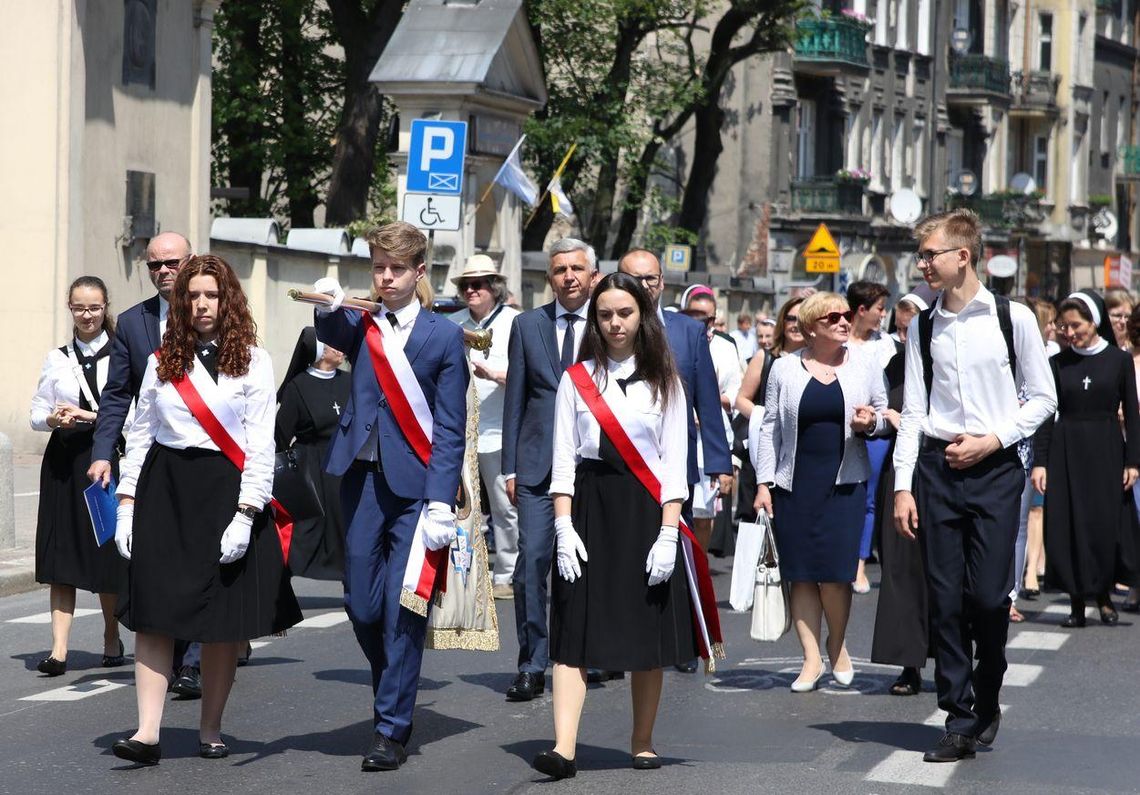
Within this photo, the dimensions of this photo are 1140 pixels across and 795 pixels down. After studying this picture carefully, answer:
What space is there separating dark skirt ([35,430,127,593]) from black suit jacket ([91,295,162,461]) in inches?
45.8

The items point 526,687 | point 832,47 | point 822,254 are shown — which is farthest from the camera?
point 832,47

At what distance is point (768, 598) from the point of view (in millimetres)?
9258

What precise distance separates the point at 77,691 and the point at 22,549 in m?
4.72

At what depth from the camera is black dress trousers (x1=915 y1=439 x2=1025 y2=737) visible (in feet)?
25.1

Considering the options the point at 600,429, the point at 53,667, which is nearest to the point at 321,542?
the point at 53,667

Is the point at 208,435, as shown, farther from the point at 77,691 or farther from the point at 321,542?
the point at 321,542

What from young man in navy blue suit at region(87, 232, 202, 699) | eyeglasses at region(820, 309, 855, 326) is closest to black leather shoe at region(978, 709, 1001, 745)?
eyeglasses at region(820, 309, 855, 326)

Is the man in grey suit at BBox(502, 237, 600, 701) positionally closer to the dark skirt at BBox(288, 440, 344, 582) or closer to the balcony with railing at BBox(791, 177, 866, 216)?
the dark skirt at BBox(288, 440, 344, 582)

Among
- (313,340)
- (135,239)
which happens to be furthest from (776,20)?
(313,340)

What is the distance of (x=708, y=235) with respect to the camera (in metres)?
50.2

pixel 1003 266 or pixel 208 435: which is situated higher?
pixel 1003 266

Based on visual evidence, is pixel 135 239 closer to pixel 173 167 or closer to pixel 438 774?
pixel 173 167

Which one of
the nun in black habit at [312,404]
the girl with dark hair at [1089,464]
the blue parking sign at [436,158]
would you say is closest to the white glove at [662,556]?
the nun in black habit at [312,404]

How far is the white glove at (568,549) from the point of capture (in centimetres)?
713
